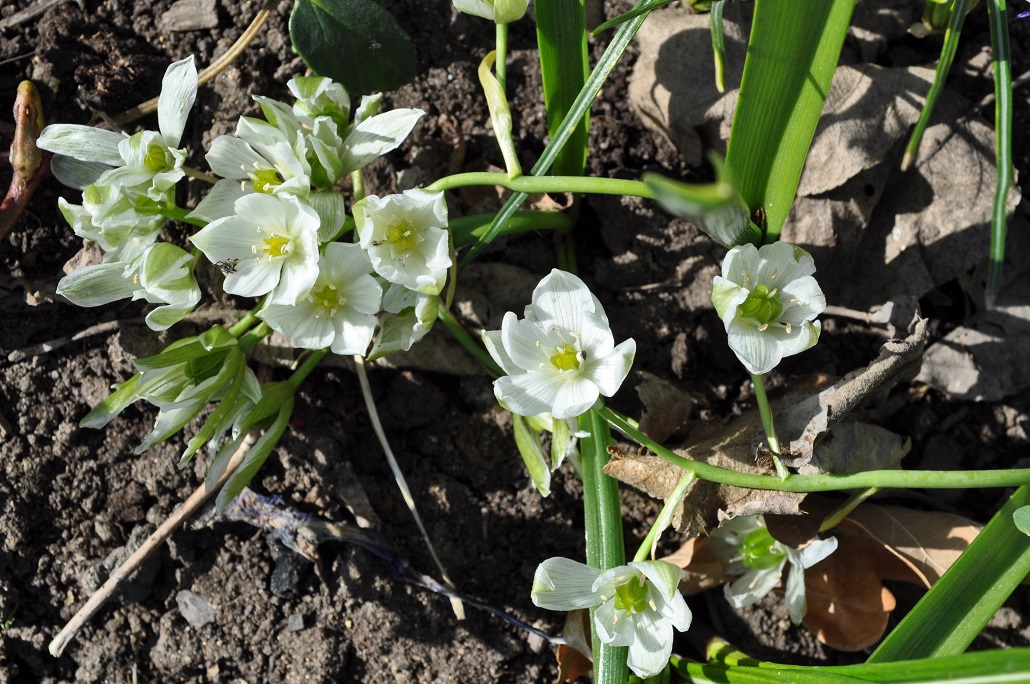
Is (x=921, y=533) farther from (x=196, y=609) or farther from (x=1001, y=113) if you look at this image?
(x=196, y=609)

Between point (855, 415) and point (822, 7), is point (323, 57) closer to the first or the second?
point (822, 7)

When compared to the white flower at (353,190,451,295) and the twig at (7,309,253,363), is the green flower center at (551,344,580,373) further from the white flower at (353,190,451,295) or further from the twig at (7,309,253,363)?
the twig at (7,309,253,363)

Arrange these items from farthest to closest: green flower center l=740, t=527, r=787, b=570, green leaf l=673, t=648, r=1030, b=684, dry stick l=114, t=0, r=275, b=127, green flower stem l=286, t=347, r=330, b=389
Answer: dry stick l=114, t=0, r=275, b=127, green flower center l=740, t=527, r=787, b=570, green flower stem l=286, t=347, r=330, b=389, green leaf l=673, t=648, r=1030, b=684

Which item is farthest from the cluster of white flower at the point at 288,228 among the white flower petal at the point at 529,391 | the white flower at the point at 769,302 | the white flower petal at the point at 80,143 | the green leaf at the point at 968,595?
the green leaf at the point at 968,595

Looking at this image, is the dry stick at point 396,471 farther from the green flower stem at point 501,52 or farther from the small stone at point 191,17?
the small stone at point 191,17

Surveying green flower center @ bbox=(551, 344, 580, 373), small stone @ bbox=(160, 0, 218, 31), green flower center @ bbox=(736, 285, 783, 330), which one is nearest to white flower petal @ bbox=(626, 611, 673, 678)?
green flower center @ bbox=(551, 344, 580, 373)
